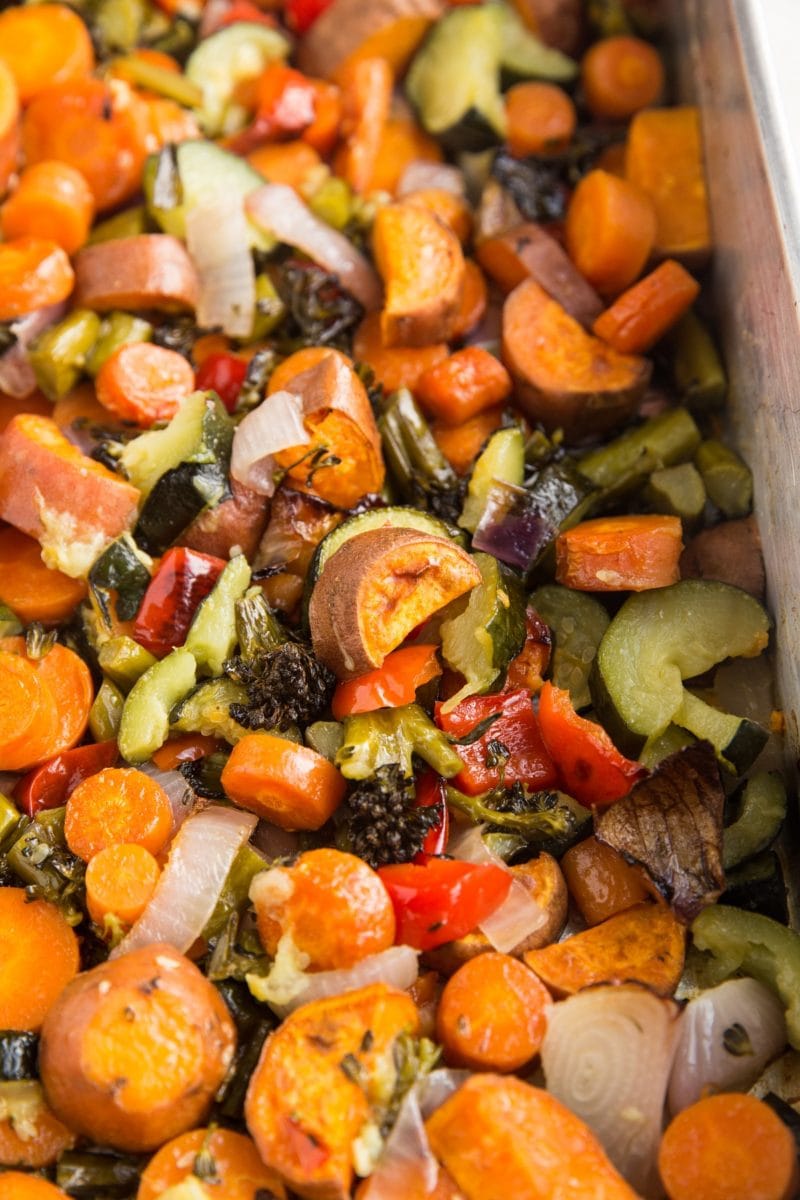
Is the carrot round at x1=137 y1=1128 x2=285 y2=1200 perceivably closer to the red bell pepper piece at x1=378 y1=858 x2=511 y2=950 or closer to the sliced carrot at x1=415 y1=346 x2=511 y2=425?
the red bell pepper piece at x1=378 y1=858 x2=511 y2=950

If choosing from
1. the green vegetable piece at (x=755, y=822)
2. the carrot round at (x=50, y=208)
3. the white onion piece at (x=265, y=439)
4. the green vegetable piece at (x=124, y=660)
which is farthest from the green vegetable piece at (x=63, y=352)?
the green vegetable piece at (x=755, y=822)

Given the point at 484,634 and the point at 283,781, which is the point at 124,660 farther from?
the point at 484,634

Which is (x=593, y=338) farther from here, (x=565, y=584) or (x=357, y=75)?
(x=357, y=75)

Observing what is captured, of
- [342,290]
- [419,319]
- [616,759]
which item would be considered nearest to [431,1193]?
[616,759]

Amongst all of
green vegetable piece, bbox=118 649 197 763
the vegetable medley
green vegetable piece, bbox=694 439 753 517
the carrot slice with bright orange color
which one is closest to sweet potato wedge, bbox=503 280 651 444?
the vegetable medley

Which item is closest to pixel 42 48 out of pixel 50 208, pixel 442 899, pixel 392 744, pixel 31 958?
pixel 50 208

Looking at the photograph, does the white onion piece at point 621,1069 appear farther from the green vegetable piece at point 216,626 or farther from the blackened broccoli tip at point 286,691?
the green vegetable piece at point 216,626
